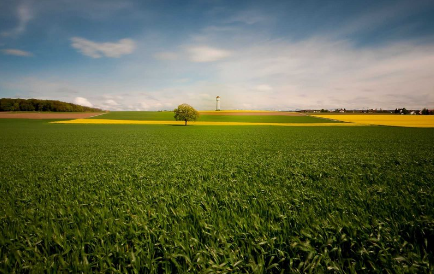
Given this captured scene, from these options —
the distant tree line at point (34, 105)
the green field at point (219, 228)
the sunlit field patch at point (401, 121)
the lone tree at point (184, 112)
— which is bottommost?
the green field at point (219, 228)

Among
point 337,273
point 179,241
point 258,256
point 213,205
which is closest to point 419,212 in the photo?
point 337,273

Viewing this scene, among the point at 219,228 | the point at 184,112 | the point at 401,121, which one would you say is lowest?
the point at 219,228

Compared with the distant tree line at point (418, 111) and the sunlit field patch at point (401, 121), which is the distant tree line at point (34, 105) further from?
the distant tree line at point (418, 111)

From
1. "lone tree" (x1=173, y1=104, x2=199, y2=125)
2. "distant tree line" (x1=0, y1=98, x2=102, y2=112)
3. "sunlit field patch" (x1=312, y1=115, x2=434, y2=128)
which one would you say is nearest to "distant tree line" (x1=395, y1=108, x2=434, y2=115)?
"sunlit field patch" (x1=312, y1=115, x2=434, y2=128)

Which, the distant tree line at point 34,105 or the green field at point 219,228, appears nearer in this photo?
the green field at point 219,228

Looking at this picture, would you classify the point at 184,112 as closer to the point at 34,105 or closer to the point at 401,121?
the point at 401,121

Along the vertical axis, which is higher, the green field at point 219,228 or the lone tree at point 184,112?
the lone tree at point 184,112

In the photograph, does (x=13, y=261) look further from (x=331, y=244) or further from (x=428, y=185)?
(x=428, y=185)

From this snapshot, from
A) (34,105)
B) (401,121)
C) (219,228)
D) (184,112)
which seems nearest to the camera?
(219,228)

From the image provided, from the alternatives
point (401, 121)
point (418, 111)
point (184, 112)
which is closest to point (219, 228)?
point (184, 112)

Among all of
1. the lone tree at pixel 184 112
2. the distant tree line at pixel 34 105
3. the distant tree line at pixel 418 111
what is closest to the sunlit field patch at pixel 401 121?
the distant tree line at pixel 418 111

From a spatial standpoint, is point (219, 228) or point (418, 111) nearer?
point (219, 228)

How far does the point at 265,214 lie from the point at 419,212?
393cm

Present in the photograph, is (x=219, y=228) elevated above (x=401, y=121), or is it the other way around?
(x=401, y=121)
